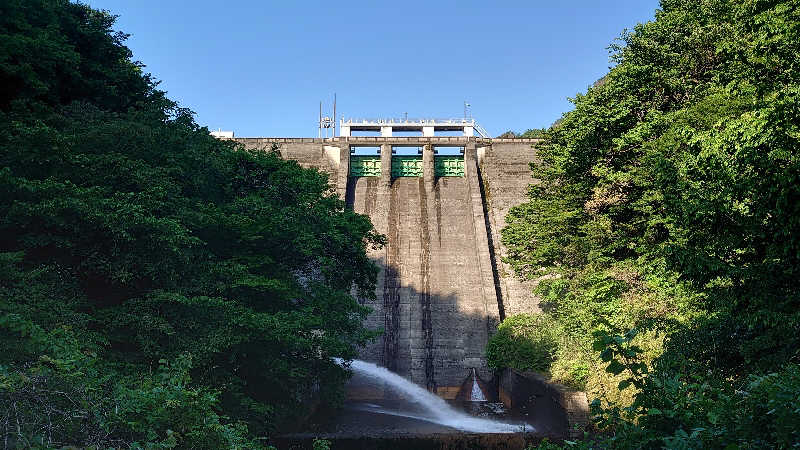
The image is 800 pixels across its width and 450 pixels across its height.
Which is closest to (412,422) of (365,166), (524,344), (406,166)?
(524,344)

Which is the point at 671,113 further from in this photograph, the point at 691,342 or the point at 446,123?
the point at 446,123

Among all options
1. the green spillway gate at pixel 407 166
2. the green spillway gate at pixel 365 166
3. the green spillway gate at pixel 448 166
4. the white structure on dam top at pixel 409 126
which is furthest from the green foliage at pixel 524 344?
the white structure on dam top at pixel 409 126

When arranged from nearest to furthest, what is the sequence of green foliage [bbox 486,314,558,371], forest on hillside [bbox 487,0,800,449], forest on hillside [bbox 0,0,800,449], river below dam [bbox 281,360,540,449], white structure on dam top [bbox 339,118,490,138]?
forest on hillside [bbox 487,0,800,449], forest on hillside [bbox 0,0,800,449], river below dam [bbox 281,360,540,449], green foliage [bbox 486,314,558,371], white structure on dam top [bbox 339,118,490,138]

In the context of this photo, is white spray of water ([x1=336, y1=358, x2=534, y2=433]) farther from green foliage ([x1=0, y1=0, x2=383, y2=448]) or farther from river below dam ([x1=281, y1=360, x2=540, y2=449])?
green foliage ([x1=0, y1=0, x2=383, y2=448])

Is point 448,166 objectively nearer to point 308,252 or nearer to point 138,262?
point 308,252

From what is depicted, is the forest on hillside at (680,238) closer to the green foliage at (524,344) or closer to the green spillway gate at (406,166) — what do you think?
the green foliage at (524,344)

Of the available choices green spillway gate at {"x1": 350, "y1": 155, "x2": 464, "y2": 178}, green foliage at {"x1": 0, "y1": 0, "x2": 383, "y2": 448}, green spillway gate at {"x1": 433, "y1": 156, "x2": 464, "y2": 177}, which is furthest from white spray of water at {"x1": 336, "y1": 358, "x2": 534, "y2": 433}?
green spillway gate at {"x1": 433, "y1": 156, "x2": 464, "y2": 177}
